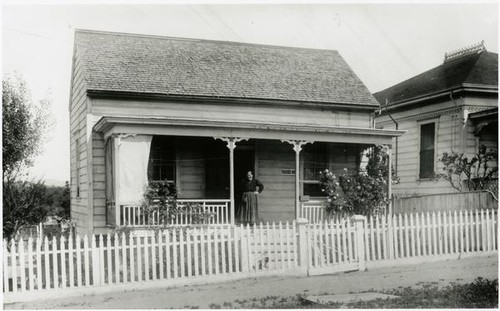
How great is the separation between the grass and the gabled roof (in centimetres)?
1020

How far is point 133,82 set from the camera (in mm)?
16516

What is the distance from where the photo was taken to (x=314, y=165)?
712 inches

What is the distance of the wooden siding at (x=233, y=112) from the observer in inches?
637

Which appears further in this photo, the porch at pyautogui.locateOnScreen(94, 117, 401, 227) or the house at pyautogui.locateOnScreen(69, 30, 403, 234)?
the house at pyautogui.locateOnScreen(69, 30, 403, 234)

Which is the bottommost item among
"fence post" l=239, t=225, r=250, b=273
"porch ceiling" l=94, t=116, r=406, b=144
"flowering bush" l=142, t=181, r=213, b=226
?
"fence post" l=239, t=225, r=250, b=273

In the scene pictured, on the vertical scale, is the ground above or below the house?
below

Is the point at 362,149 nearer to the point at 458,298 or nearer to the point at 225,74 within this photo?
the point at 225,74

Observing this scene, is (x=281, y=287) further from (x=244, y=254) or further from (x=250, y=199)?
(x=250, y=199)

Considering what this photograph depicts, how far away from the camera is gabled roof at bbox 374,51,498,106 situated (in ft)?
58.1

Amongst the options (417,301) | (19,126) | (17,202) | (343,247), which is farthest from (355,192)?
(19,126)

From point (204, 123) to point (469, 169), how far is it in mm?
7559

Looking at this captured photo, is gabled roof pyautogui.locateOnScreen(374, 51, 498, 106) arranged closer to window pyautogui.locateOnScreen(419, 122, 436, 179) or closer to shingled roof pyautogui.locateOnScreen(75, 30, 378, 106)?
window pyautogui.locateOnScreen(419, 122, 436, 179)

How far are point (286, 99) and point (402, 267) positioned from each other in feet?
25.6

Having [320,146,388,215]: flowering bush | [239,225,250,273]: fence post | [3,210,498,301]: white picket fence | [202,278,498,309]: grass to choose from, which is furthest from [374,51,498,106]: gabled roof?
[202,278,498,309]: grass
